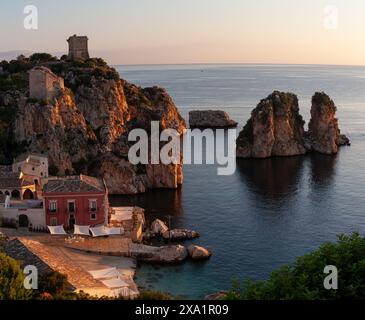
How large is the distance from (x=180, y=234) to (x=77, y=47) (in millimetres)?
67248

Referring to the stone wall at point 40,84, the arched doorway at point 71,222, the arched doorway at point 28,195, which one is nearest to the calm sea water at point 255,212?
the arched doorway at point 71,222

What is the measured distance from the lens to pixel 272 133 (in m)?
115

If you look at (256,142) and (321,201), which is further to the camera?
(256,142)

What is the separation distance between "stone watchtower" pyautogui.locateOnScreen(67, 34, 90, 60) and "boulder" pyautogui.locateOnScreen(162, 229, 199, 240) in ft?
212

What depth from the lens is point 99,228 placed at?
2351 inches

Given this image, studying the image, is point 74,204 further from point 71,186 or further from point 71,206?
point 71,186

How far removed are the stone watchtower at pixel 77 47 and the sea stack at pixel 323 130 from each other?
52780 mm

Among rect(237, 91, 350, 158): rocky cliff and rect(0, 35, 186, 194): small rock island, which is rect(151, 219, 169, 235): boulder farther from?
rect(237, 91, 350, 158): rocky cliff

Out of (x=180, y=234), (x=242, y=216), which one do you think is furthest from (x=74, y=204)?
(x=242, y=216)

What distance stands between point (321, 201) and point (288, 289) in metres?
56.1

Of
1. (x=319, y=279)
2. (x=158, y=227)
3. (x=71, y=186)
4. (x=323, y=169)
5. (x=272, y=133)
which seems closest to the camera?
(x=319, y=279)

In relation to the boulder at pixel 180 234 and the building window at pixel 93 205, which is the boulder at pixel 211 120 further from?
the building window at pixel 93 205

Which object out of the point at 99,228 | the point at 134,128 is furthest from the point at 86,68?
the point at 99,228
